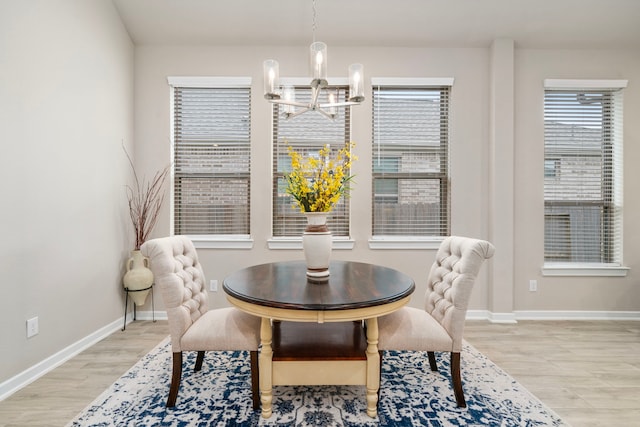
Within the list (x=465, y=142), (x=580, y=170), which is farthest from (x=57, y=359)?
(x=580, y=170)

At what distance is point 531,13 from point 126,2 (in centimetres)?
397

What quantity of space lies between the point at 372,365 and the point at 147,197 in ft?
9.21

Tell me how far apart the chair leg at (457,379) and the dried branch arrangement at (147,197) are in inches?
117

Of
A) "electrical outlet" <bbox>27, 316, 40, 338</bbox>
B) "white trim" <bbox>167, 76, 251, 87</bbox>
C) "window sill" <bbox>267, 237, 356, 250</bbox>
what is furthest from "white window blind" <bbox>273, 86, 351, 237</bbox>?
"electrical outlet" <bbox>27, 316, 40, 338</bbox>

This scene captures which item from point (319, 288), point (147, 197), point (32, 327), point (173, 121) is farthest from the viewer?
point (173, 121)

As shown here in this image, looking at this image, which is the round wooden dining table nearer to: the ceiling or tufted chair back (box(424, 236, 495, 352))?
tufted chair back (box(424, 236, 495, 352))

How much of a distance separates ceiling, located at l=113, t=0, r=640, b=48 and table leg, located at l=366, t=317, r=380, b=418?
289cm

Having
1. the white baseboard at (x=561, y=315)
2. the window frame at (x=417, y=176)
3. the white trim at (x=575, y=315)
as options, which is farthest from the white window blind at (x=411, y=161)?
the white trim at (x=575, y=315)

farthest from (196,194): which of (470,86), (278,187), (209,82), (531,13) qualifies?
(531,13)

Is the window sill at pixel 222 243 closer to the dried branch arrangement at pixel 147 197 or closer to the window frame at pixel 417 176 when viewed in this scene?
the dried branch arrangement at pixel 147 197

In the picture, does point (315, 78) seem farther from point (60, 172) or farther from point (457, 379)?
point (60, 172)

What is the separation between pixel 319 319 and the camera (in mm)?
1423

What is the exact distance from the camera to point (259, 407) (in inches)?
68.5

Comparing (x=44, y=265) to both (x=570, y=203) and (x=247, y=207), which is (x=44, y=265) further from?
(x=570, y=203)
